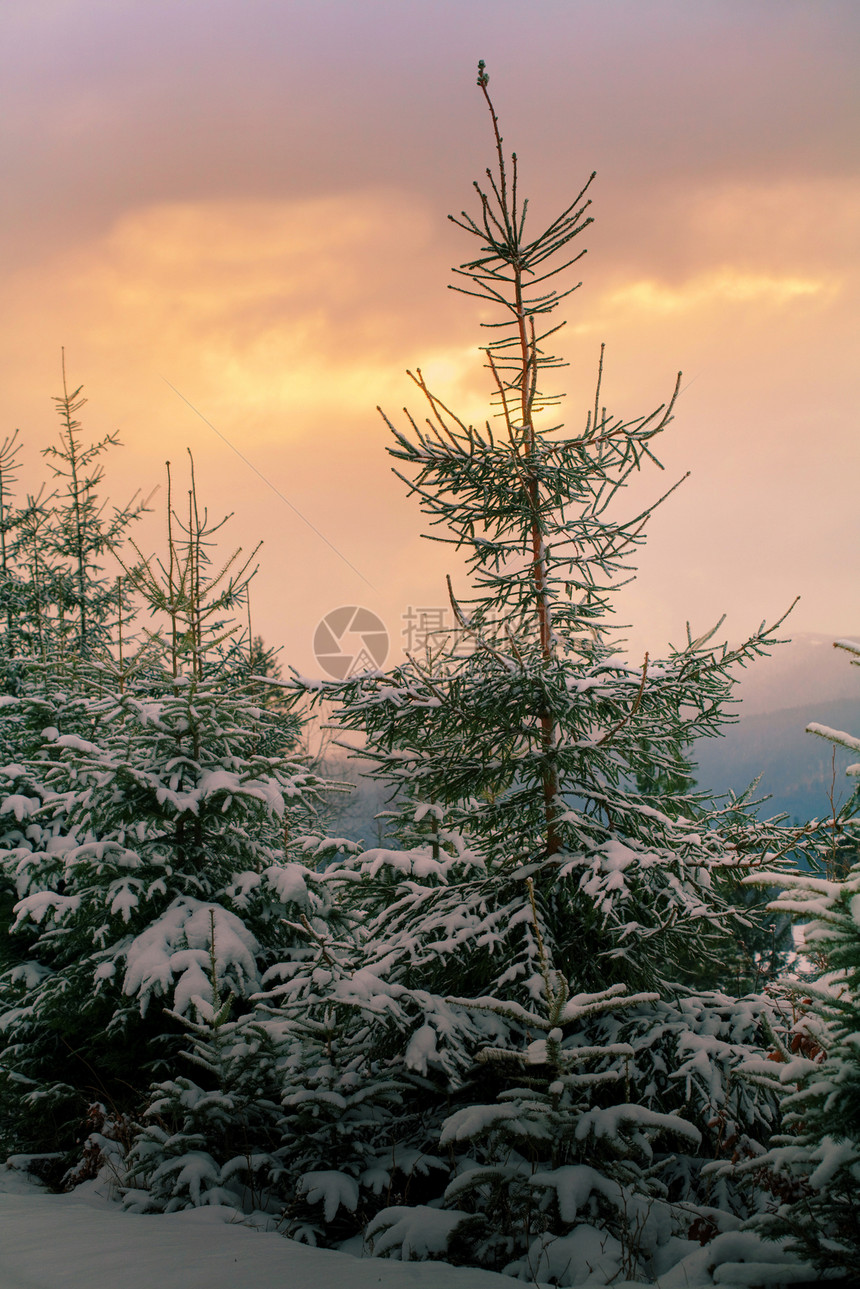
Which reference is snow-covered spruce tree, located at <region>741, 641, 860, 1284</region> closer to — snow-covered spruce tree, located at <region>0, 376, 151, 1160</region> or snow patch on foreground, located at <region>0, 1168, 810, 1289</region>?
snow patch on foreground, located at <region>0, 1168, 810, 1289</region>

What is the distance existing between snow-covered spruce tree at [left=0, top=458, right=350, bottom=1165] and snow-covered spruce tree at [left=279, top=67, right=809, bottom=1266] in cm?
93

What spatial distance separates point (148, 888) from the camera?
18.2 ft

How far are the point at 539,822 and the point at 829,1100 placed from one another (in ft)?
11.0

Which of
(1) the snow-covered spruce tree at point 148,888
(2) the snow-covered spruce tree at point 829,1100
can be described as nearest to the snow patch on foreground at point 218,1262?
(2) the snow-covered spruce tree at point 829,1100

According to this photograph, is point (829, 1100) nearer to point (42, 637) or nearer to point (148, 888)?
point (148, 888)

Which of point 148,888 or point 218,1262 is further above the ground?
point 148,888

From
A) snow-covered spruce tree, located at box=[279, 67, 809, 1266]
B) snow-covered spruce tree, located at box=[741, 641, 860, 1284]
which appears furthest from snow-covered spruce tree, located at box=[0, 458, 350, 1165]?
snow-covered spruce tree, located at box=[741, 641, 860, 1284]

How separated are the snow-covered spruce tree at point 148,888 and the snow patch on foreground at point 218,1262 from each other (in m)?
1.25

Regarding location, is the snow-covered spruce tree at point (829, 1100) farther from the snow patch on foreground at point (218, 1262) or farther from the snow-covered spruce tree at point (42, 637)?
the snow-covered spruce tree at point (42, 637)

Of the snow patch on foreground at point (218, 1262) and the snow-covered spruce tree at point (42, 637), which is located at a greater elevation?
the snow-covered spruce tree at point (42, 637)

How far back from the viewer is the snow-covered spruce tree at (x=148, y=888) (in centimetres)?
518

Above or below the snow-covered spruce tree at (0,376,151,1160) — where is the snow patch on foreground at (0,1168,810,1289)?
below

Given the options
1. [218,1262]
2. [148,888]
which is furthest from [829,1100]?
[148,888]

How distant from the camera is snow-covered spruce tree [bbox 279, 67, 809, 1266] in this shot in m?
4.33
